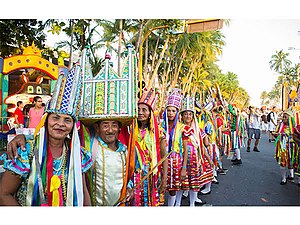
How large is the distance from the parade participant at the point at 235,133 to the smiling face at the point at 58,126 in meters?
6.03

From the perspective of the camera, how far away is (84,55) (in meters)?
2.32

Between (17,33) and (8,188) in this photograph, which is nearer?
(8,188)

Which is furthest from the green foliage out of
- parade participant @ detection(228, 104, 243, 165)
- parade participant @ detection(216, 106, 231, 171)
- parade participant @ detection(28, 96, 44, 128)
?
parade participant @ detection(228, 104, 243, 165)

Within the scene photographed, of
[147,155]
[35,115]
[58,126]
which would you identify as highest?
[35,115]

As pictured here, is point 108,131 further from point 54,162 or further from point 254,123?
point 254,123

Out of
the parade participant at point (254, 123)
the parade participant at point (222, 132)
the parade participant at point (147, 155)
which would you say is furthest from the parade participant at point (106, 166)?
the parade participant at point (254, 123)

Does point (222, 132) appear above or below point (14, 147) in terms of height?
below

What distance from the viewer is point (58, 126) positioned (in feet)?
6.39

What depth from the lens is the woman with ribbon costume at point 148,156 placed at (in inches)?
107

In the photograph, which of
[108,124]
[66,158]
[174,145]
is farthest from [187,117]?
[66,158]

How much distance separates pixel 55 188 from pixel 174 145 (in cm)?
196

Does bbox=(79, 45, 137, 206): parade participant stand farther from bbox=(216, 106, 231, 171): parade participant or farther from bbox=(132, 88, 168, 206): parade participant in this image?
bbox=(216, 106, 231, 171): parade participant
